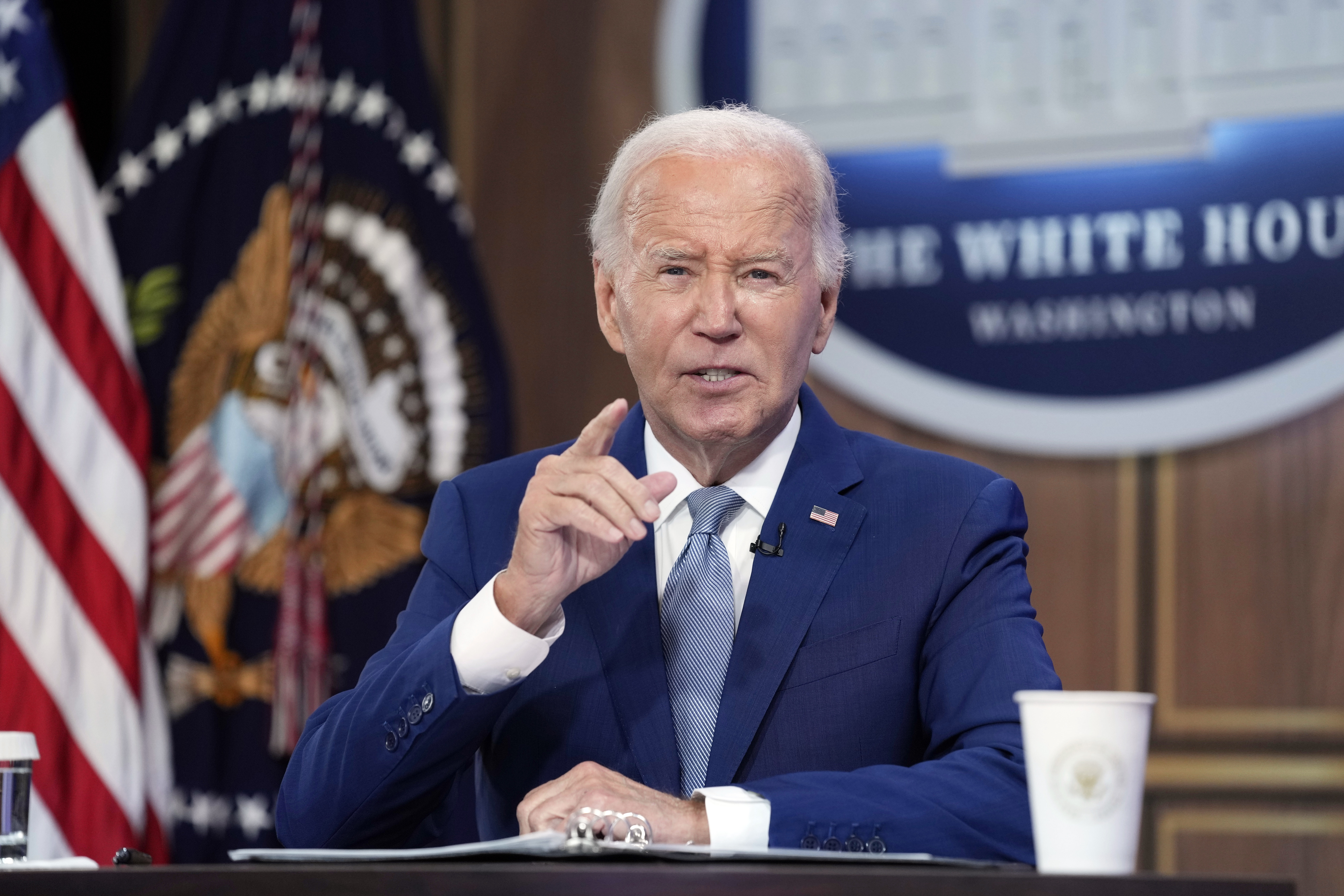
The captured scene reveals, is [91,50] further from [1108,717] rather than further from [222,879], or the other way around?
[1108,717]

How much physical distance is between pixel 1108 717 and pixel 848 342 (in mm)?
2163

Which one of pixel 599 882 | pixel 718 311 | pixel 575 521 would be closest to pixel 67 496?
pixel 718 311

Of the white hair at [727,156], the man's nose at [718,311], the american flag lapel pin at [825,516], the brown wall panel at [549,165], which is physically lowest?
the american flag lapel pin at [825,516]

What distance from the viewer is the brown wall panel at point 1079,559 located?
9.95ft

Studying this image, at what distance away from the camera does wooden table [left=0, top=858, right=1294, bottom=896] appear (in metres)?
0.95

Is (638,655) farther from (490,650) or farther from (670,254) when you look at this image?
(670,254)

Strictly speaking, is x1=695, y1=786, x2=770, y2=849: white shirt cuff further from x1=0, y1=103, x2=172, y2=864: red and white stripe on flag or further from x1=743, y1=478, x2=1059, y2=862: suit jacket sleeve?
x1=0, y1=103, x2=172, y2=864: red and white stripe on flag

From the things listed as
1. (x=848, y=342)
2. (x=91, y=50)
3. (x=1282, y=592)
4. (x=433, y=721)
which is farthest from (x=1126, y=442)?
(x=91, y=50)

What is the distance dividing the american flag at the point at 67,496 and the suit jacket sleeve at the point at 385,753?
1500mm

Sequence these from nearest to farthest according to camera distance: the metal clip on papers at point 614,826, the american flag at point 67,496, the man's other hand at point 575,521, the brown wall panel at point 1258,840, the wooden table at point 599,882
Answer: the wooden table at point 599,882 < the metal clip on papers at point 614,826 < the man's other hand at point 575,521 < the brown wall panel at point 1258,840 < the american flag at point 67,496

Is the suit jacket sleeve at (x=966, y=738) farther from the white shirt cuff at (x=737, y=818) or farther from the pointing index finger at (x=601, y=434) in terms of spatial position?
the pointing index finger at (x=601, y=434)

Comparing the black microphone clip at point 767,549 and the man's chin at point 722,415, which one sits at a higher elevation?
the man's chin at point 722,415

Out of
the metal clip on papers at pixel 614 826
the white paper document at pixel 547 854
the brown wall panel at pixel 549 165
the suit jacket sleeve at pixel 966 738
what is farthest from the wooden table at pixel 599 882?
the brown wall panel at pixel 549 165

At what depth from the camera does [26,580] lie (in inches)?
118
